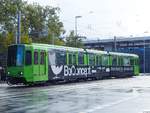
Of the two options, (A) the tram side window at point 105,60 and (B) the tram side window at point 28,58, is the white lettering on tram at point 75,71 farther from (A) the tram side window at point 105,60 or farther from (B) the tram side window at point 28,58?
(B) the tram side window at point 28,58

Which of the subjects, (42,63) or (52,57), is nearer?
(42,63)

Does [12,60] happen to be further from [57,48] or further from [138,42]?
[138,42]

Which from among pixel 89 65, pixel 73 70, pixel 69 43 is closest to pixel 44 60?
pixel 73 70

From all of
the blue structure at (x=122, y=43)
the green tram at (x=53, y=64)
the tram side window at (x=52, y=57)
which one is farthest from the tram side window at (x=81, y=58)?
the blue structure at (x=122, y=43)

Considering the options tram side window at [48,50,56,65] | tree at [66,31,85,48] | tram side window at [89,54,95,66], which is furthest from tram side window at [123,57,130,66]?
tram side window at [48,50,56,65]

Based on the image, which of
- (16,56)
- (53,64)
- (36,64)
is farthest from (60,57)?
(16,56)

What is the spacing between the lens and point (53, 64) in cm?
3838

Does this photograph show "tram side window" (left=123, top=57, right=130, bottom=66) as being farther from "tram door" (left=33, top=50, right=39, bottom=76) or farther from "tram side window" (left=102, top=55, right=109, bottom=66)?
"tram door" (left=33, top=50, right=39, bottom=76)

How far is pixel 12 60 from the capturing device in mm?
35375

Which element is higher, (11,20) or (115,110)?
(11,20)

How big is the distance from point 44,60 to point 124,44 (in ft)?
279

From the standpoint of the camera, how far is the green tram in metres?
34.8

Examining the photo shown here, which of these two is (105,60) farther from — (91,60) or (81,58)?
(81,58)

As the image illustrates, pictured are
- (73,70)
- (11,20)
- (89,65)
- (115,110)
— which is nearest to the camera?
(115,110)
